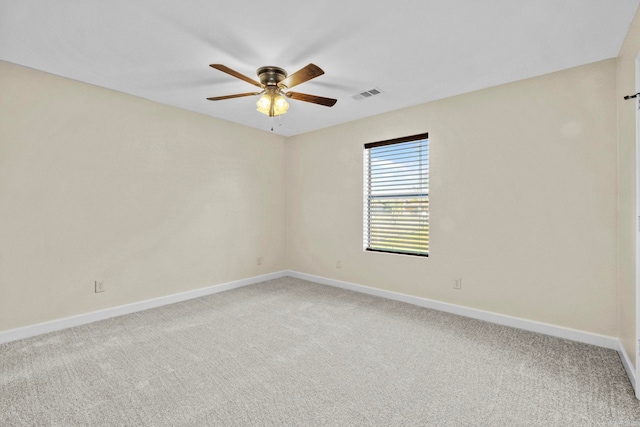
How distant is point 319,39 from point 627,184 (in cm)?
258

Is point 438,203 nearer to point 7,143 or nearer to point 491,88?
point 491,88

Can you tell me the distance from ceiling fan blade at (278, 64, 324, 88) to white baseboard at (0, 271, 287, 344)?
2.99m

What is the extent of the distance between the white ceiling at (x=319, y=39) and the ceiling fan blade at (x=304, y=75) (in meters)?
0.22

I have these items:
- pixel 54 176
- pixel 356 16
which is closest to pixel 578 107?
pixel 356 16

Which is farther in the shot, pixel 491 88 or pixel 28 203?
pixel 491 88

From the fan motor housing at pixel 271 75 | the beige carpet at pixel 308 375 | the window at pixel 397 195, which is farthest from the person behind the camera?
the window at pixel 397 195

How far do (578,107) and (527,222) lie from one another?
1115 millimetres

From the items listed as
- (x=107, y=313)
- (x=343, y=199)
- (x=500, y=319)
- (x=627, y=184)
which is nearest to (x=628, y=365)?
(x=500, y=319)

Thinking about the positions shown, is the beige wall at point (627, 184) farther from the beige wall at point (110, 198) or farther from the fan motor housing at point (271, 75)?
the beige wall at point (110, 198)

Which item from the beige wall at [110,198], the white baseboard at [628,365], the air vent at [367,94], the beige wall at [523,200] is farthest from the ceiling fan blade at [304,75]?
the white baseboard at [628,365]

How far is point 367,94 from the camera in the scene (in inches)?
134

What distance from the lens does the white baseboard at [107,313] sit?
2742 millimetres

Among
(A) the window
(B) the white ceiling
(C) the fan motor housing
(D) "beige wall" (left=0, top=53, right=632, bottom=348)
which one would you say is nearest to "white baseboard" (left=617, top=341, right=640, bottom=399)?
(D) "beige wall" (left=0, top=53, right=632, bottom=348)

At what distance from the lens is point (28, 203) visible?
2795 mm
